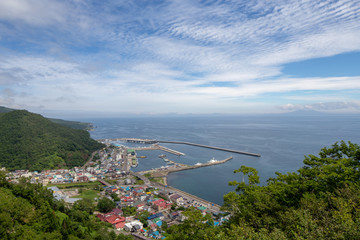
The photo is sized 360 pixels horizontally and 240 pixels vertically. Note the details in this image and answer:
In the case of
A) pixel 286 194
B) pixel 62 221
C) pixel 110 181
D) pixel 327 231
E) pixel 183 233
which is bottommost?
pixel 110 181

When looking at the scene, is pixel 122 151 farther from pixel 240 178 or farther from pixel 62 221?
pixel 62 221

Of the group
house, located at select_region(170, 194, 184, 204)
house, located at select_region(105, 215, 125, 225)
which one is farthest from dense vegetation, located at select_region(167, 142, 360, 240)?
house, located at select_region(170, 194, 184, 204)

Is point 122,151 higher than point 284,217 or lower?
lower

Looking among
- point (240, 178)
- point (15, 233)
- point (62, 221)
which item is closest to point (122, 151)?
point (240, 178)

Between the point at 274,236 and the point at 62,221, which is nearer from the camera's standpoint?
the point at 274,236

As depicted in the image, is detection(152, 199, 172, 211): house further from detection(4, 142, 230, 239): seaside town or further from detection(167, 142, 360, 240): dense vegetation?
detection(167, 142, 360, 240): dense vegetation

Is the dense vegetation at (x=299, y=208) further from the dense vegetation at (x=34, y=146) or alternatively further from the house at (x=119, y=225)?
the dense vegetation at (x=34, y=146)

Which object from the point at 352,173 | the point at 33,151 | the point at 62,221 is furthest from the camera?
the point at 33,151

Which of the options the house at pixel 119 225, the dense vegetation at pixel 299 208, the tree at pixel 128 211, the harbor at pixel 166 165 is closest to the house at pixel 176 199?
the harbor at pixel 166 165
